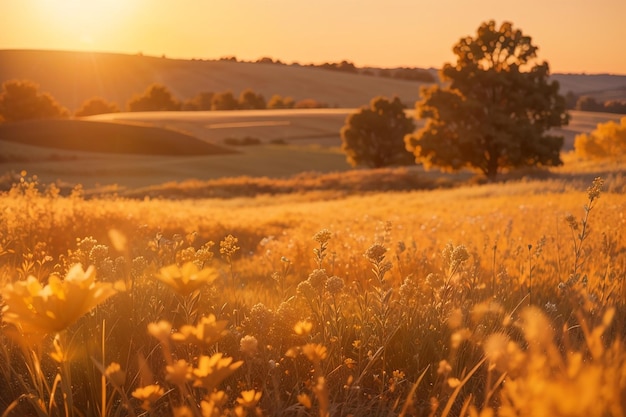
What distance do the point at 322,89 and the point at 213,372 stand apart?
11872 cm

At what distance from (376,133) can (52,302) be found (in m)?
51.7

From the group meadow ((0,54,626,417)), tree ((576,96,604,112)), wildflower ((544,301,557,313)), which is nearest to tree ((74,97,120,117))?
tree ((576,96,604,112))

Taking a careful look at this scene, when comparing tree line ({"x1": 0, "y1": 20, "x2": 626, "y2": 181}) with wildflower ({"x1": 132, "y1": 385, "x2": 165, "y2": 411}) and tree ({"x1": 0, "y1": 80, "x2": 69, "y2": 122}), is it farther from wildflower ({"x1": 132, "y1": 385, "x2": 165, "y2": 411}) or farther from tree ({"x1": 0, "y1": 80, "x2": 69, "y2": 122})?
tree ({"x1": 0, "y1": 80, "x2": 69, "y2": 122})

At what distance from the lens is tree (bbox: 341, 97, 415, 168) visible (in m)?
51.7

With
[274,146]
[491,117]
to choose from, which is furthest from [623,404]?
[274,146]

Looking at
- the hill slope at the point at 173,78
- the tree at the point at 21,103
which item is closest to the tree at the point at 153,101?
the hill slope at the point at 173,78

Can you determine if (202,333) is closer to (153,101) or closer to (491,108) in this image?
(491,108)

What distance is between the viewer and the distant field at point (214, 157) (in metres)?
38.8

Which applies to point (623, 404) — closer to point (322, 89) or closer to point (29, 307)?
point (29, 307)

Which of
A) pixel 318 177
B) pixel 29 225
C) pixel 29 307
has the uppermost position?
pixel 29 307

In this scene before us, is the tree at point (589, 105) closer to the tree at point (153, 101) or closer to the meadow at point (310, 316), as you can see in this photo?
the tree at point (153, 101)

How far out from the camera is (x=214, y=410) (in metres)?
1.28

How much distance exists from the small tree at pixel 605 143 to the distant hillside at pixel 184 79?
227 feet

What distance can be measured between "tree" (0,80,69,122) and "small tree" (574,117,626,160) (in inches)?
2347
